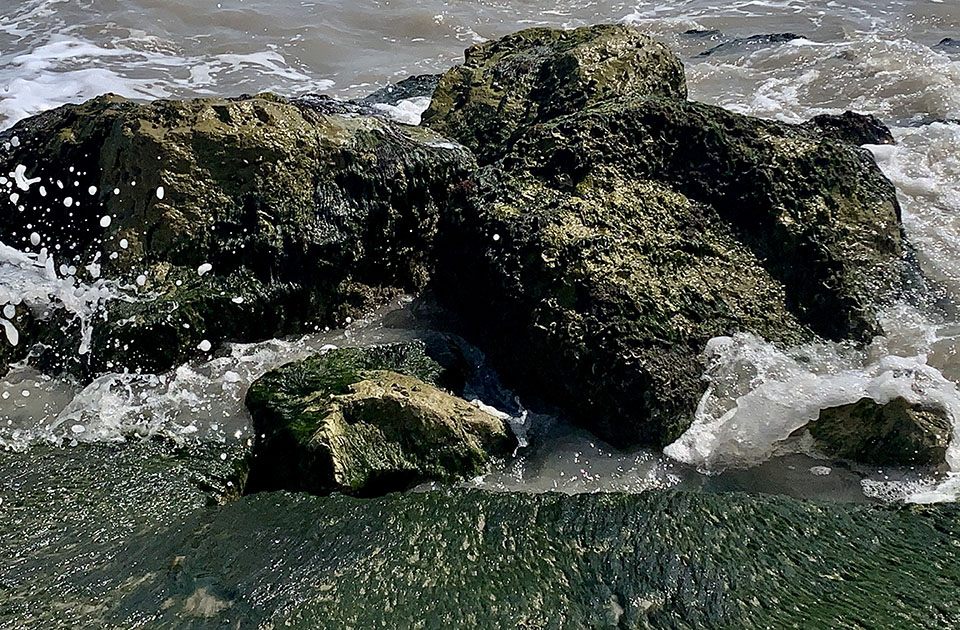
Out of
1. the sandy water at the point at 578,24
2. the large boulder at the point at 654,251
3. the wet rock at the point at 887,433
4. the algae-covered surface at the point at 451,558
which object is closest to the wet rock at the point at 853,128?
the sandy water at the point at 578,24

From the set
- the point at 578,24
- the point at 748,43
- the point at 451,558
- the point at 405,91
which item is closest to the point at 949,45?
the point at 748,43

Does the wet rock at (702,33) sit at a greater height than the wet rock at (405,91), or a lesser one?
greater

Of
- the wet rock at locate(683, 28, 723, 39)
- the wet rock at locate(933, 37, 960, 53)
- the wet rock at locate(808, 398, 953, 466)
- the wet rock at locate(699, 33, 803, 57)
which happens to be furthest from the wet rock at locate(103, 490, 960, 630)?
the wet rock at locate(683, 28, 723, 39)

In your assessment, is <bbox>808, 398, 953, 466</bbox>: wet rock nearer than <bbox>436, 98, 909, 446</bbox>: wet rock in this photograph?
Yes

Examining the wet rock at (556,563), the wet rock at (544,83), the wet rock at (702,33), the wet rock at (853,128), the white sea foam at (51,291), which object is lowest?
the wet rock at (556,563)

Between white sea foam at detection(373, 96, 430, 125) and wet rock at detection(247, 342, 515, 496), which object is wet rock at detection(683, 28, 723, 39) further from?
wet rock at detection(247, 342, 515, 496)

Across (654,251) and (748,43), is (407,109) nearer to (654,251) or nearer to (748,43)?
(654,251)

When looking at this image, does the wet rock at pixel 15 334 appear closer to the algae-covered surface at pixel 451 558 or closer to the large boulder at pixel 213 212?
the large boulder at pixel 213 212
